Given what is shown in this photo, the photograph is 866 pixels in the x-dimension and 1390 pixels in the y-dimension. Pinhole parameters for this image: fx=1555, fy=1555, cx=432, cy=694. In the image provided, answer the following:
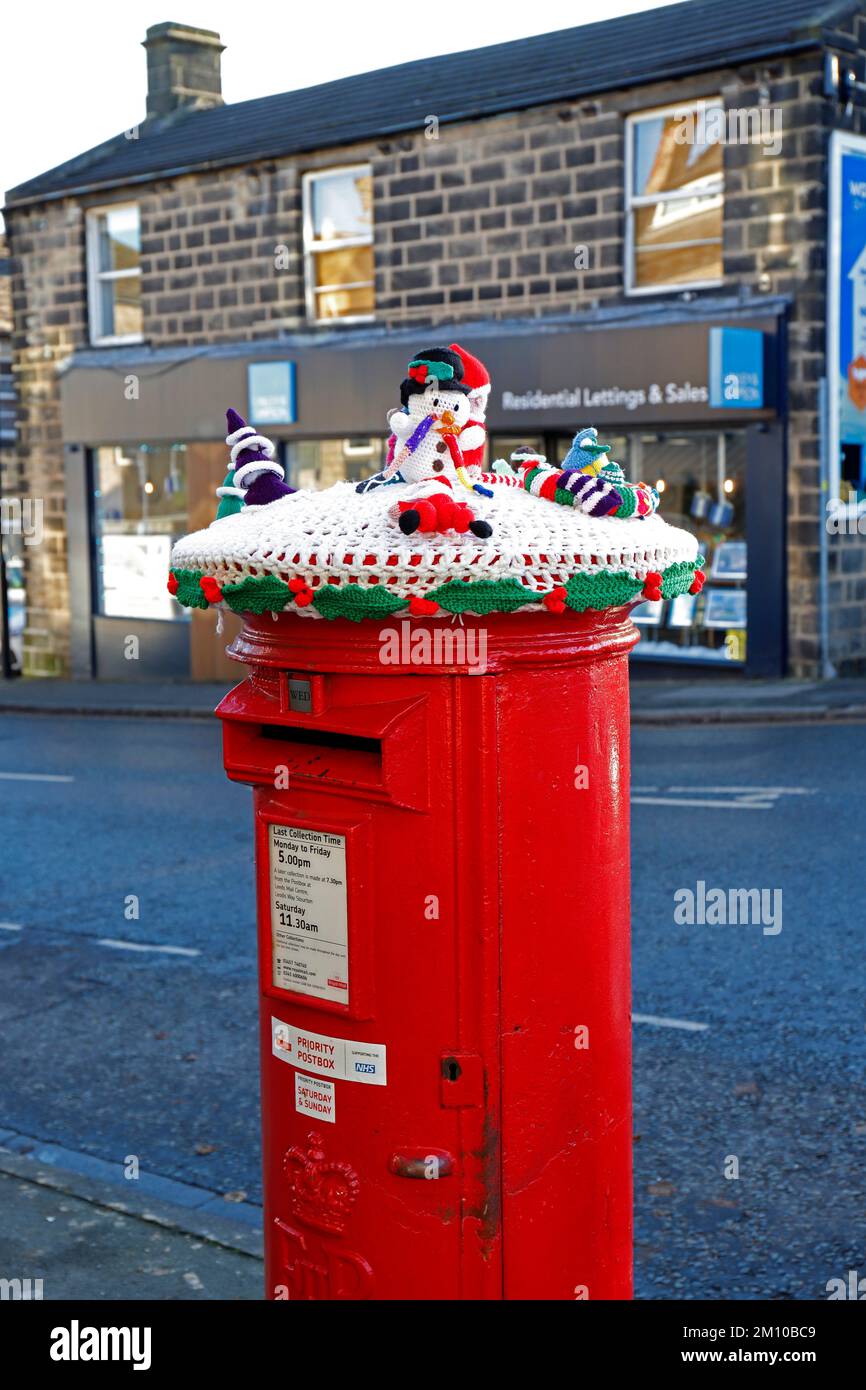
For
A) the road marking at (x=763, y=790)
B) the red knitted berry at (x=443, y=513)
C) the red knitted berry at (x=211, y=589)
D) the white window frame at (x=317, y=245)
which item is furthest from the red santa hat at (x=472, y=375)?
the white window frame at (x=317, y=245)

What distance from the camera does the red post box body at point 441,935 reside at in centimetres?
273

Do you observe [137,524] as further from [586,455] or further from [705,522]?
[586,455]

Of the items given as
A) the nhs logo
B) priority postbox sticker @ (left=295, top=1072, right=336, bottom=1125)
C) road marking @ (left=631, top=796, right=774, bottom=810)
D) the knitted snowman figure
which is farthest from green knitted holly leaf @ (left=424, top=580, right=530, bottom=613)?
the nhs logo

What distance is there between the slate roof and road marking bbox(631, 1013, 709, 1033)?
1202 cm

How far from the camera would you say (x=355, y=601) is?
8.54 ft

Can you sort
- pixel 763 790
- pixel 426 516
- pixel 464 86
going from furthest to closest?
pixel 464 86 < pixel 763 790 < pixel 426 516

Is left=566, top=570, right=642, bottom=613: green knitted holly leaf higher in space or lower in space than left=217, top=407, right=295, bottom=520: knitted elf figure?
lower

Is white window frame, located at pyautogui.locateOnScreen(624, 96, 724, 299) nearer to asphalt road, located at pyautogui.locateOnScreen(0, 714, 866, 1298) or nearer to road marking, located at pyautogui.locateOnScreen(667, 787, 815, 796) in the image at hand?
asphalt road, located at pyautogui.locateOnScreen(0, 714, 866, 1298)

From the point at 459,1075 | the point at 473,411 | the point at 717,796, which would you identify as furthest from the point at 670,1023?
the point at 717,796

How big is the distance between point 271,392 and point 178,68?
7940mm

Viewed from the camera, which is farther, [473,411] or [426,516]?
[473,411]

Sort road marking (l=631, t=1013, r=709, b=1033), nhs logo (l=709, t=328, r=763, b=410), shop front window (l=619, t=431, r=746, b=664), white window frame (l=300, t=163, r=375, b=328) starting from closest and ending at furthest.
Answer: road marking (l=631, t=1013, r=709, b=1033) < nhs logo (l=709, t=328, r=763, b=410) < shop front window (l=619, t=431, r=746, b=664) < white window frame (l=300, t=163, r=375, b=328)

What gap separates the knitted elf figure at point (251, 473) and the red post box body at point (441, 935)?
29cm

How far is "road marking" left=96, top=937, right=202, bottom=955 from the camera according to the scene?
291 inches
